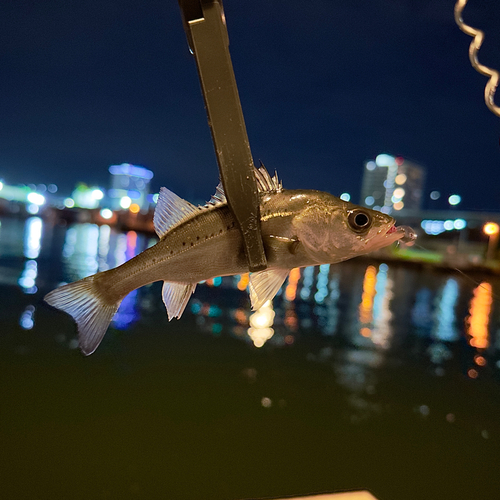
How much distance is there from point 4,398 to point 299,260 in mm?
11380

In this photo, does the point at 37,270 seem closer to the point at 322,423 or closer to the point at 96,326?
the point at 322,423

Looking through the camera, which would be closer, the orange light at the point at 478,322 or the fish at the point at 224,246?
the fish at the point at 224,246

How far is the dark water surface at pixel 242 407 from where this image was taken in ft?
26.4

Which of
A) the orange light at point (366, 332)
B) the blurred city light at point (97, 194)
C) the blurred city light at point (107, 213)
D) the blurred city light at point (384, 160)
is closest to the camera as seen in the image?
the blurred city light at point (384, 160)

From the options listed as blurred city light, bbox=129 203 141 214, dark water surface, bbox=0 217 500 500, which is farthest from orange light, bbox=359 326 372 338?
blurred city light, bbox=129 203 141 214

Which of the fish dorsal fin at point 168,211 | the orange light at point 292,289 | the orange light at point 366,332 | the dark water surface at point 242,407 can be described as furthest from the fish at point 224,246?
the orange light at point 292,289

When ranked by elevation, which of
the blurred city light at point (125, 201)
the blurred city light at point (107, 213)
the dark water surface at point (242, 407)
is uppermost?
the blurred city light at point (107, 213)

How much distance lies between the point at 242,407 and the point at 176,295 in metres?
10.1

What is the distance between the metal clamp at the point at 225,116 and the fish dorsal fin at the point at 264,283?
0.16ft

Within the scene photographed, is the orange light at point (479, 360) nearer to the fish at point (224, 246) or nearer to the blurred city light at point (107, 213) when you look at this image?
the fish at point (224, 246)

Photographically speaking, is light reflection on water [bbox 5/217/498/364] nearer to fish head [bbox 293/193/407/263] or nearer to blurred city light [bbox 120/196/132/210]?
fish head [bbox 293/193/407/263]

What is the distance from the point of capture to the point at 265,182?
2.95 feet

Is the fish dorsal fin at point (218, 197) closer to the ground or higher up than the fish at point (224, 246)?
higher up

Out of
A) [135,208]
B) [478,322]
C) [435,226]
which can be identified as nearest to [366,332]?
[478,322]
